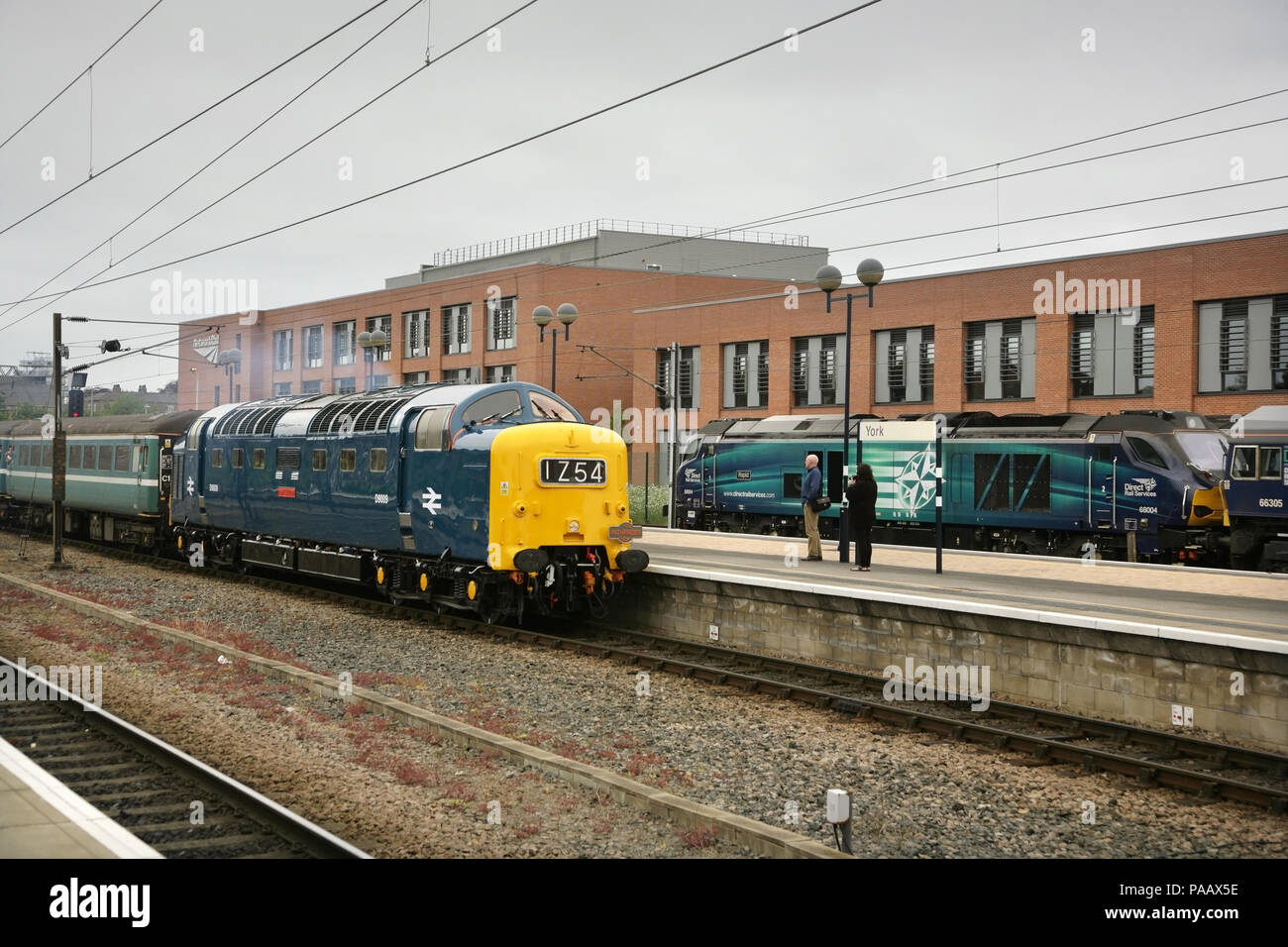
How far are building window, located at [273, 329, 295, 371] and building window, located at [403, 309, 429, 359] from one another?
10524mm

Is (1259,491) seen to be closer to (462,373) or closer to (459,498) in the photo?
(459,498)

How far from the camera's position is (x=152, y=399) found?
16450 centimetres

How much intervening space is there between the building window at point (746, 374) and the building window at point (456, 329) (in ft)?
48.3

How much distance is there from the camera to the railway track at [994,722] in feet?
32.0

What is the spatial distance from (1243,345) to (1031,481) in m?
13.5

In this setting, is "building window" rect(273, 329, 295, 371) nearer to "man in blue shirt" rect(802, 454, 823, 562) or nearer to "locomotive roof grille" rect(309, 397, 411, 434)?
"locomotive roof grille" rect(309, 397, 411, 434)

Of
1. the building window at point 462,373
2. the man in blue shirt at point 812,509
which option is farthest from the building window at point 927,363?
the man in blue shirt at point 812,509

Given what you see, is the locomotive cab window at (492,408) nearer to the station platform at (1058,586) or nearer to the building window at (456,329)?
the station platform at (1058,586)

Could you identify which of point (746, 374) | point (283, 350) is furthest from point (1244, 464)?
point (283, 350)

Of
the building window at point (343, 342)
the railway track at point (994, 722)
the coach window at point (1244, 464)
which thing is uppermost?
the building window at point (343, 342)

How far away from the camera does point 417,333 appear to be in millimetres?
61906
